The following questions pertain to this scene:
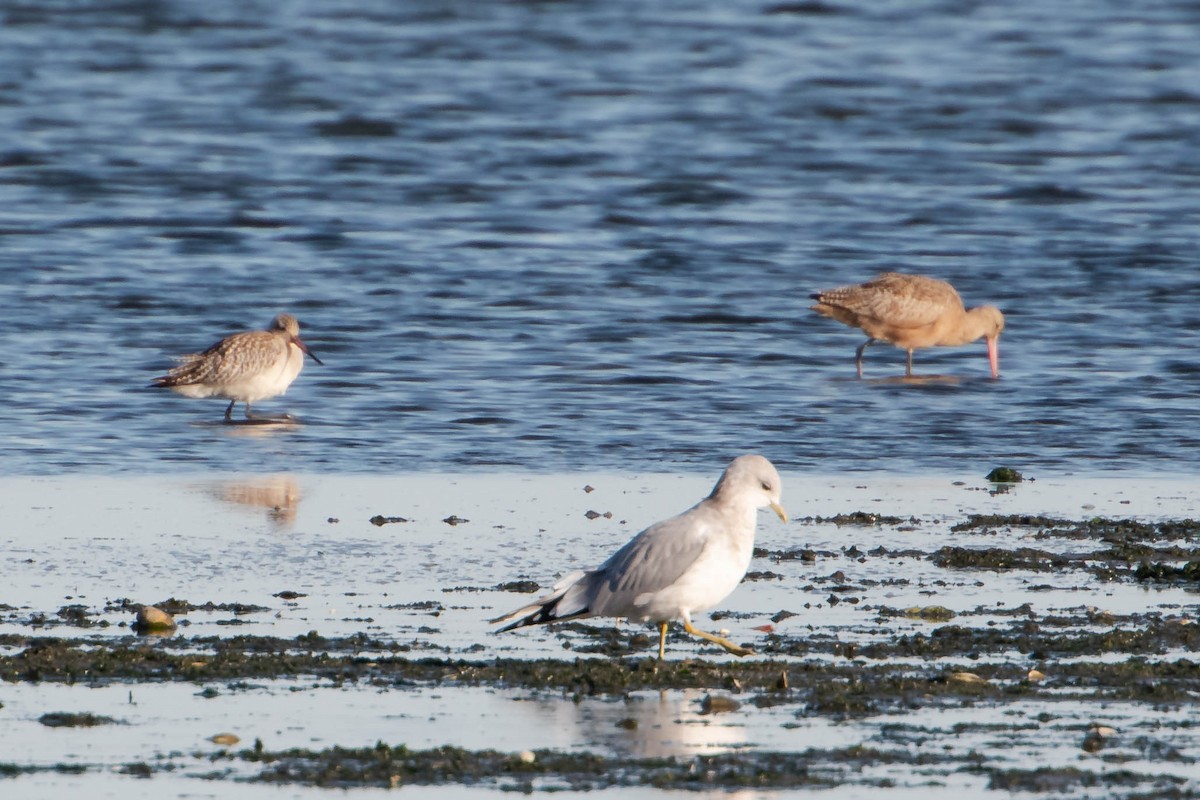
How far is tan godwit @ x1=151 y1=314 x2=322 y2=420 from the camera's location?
12.4 metres

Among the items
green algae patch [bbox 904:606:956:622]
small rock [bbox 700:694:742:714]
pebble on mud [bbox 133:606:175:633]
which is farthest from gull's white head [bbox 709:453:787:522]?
pebble on mud [bbox 133:606:175:633]

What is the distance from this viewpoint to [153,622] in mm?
6426

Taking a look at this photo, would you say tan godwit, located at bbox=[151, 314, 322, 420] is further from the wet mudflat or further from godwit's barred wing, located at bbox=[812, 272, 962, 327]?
godwit's barred wing, located at bbox=[812, 272, 962, 327]

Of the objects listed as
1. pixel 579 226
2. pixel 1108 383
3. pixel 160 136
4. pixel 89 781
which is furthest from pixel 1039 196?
pixel 89 781

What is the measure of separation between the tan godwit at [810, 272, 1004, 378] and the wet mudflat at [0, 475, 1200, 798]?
18.1 ft

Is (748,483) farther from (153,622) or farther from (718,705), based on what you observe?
(153,622)

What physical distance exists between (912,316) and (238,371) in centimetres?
497

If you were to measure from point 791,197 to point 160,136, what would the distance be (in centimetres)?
753

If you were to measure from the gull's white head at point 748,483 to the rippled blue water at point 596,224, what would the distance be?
12.0 feet

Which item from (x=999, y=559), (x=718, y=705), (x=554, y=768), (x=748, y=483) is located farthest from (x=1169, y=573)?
(x=554, y=768)

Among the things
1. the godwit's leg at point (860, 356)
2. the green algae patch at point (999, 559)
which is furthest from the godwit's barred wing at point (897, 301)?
the green algae patch at point (999, 559)

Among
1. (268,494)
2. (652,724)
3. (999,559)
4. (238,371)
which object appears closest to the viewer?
(652,724)

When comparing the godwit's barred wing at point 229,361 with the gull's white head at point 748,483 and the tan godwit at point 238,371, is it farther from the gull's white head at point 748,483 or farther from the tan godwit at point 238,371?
the gull's white head at point 748,483

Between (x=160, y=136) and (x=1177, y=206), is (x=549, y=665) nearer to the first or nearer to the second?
(x=1177, y=206)
